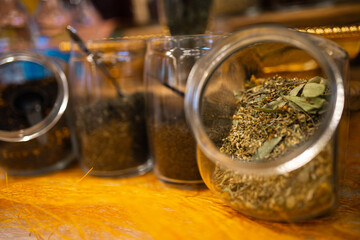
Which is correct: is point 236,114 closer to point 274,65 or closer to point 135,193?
point 274,65

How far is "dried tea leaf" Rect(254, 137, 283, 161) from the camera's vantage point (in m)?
0.46

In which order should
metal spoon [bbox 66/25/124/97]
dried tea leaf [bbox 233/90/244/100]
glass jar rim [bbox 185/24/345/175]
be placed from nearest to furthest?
glass jar rim [bbox 185/24/345/175] → dried tea leaf [bbox 233/90/244/100] → metal spoon [bbox 66/25/124/97]

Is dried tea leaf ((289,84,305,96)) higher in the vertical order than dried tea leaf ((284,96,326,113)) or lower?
higher

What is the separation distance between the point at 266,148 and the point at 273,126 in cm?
4

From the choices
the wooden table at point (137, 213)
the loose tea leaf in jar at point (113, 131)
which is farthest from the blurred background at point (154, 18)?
the wooden table at point (137, 213)

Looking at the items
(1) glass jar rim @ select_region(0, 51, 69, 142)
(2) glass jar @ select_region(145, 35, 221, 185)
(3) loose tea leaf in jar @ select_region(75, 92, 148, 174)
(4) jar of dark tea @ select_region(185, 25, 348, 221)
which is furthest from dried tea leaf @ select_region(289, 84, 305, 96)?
(1) glass jar rim @ select_region(0, 51, 69, 142)

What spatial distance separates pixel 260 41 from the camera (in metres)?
0.44

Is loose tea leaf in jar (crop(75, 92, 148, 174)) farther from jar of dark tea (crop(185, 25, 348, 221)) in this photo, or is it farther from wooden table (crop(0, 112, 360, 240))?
jar of dark tea (crop(185, 25, 348, 221))

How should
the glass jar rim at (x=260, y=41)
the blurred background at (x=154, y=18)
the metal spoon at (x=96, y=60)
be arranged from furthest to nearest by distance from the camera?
1. the blurred background at (x=154, y=18)
2. the metal spoon at (x=96, y=60)
3. the glass jar rim at (x=260, y=41)

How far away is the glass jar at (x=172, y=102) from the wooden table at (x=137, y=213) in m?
0.05

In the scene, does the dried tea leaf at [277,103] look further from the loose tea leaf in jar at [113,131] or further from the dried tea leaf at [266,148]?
the loose tea leaf in jar at [113,131]

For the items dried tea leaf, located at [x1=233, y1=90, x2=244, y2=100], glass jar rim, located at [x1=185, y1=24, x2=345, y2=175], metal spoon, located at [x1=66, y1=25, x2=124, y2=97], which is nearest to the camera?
glass jar rim, located at [x1=185, y1=24, x2=345, y2=175]

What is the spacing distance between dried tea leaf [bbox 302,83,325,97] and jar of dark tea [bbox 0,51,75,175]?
542mm

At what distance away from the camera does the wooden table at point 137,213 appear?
1.55ft
